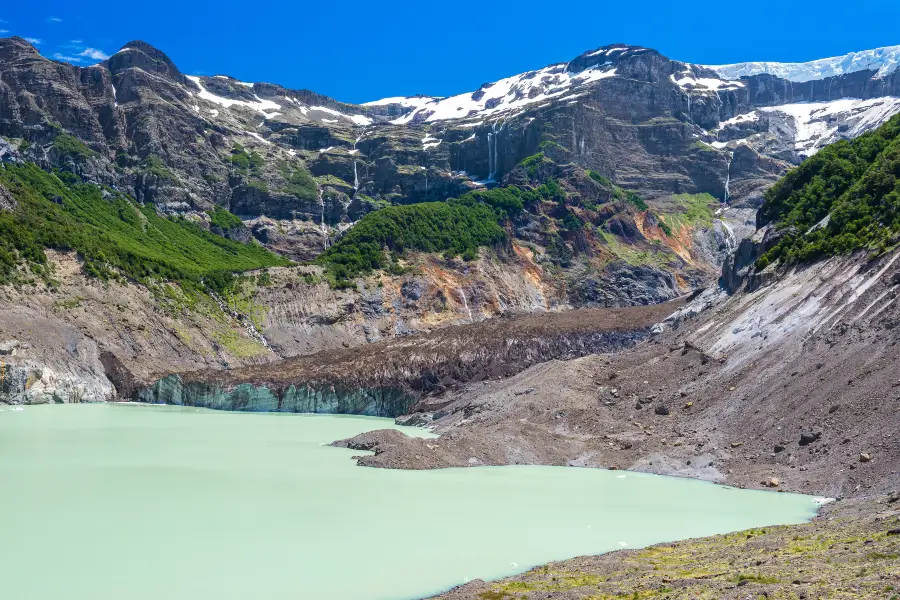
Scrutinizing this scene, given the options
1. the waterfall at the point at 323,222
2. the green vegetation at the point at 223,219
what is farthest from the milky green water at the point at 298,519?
the waterfall at the point at 323,222

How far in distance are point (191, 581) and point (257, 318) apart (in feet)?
286

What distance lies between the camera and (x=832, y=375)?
3881cm

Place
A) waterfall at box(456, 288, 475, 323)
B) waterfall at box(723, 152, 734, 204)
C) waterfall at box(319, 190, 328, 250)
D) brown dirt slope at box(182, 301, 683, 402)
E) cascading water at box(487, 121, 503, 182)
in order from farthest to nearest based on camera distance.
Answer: cascading water at box(487, 121, 503, 182) → waterfall at box(723, 152, 734, 204) → waterfall at box(319, 190, 328, 250) → waterfall at box(456, 288, 475, 323) → brown dirt slope at box(182, 301, 683, 402)

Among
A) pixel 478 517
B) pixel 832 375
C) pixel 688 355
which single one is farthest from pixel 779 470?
pixel 688 355

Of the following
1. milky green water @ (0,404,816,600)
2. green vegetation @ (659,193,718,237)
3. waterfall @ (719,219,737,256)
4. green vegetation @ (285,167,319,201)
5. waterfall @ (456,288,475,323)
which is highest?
green vegetation @ (285,167,319,201)

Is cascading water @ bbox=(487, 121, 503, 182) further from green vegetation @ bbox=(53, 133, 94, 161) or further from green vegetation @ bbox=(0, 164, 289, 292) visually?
green vegetation @ bbox=(53, 133, 94, 161)

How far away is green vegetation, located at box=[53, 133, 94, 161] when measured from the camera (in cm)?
14475

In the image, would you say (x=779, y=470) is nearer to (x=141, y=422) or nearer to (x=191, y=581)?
(x=191, y=581)

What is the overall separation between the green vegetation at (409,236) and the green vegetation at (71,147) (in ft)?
170

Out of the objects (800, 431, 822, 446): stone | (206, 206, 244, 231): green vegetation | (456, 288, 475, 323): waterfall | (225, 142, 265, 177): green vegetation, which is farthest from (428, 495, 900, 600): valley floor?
(225, 142, 265, 177): green vegetation

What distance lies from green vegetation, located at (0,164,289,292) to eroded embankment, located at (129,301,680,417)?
61.9 ft

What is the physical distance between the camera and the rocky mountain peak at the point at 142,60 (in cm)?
18375

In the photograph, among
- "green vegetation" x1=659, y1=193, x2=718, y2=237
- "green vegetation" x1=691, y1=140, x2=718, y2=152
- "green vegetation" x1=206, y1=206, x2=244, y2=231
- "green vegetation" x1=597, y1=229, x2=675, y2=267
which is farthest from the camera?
"green vegetation" x1=691, y1=140, x2=718, y2=152

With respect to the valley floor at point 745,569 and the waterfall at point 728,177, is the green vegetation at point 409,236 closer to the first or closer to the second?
the waterfall at point 728,177
